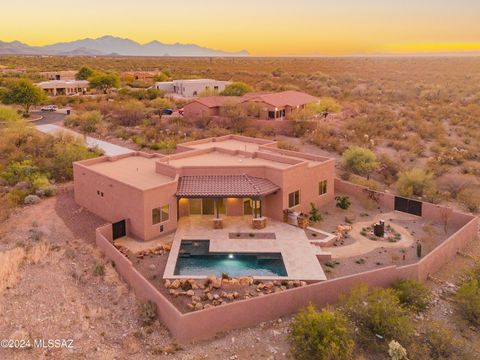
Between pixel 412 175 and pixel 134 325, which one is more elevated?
pixel 412 175

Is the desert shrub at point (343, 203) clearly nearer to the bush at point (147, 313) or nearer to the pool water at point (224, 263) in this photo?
the pool water at point (224, 263)

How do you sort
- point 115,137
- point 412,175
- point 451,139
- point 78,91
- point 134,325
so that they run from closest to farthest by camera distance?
point 134,325, point 412,175, point 451,139, point 115,137, point 78,91

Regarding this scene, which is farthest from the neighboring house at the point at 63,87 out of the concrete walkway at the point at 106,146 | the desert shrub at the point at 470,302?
the desert shrub at the point at 470,302

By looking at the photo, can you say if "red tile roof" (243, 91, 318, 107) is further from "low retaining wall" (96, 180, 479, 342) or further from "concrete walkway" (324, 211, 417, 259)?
"low retaining wall" (96, 180, 479, 342)

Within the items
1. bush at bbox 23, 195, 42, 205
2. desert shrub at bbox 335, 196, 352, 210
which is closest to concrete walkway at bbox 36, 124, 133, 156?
bush at bbox 23, 195, 42, 205

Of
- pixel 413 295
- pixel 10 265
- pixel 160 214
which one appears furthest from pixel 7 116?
pixel 413 295

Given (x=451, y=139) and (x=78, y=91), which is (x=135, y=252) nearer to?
(x=451, y=139)

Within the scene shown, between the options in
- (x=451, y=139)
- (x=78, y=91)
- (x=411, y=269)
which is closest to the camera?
(x=411, y=269)

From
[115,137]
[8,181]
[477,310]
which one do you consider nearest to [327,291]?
[477,310]
